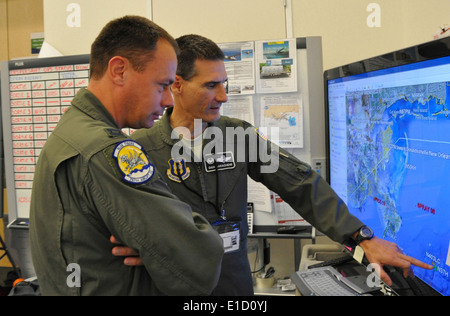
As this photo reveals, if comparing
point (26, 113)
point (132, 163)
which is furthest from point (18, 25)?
point (132, 163)

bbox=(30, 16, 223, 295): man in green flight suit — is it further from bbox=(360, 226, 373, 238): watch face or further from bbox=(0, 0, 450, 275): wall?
bbox=(0, 0, 450, 275): wall

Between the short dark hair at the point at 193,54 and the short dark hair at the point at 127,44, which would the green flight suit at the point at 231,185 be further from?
the short dark hair at the point at 127,44

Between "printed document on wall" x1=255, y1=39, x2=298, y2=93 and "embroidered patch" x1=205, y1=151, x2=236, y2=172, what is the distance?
89 cm

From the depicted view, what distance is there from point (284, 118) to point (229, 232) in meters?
1.02

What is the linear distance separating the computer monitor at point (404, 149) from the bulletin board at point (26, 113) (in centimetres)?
189

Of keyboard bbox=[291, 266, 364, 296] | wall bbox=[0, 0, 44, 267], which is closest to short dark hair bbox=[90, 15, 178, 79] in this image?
keyboard bbox=[291, 266, 364, 296]

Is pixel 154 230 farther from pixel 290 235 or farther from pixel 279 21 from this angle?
pixel 279 21

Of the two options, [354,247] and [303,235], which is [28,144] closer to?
[303,235]

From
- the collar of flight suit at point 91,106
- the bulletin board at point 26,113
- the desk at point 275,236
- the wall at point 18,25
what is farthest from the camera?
the wall at point 18,25

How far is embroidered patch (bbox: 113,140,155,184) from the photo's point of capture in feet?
2.99

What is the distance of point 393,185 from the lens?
122 centimetres

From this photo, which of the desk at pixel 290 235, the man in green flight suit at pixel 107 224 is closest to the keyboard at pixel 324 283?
the man in green flight suit at pixel 107 224

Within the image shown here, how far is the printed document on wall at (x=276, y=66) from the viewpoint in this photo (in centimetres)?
232
